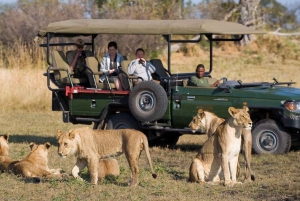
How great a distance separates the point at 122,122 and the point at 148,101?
2.48 ft

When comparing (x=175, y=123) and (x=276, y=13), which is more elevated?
(x=276, y=13)

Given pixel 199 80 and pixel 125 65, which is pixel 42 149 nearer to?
pixel 125 65

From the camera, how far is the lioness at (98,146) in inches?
356

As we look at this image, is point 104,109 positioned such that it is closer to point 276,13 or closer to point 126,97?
point 126,97

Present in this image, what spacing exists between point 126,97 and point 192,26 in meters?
1.57

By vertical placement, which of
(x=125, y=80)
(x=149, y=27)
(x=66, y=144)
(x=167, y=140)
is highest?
(x=149, y=27)

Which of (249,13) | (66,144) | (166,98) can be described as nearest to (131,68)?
(166,98)

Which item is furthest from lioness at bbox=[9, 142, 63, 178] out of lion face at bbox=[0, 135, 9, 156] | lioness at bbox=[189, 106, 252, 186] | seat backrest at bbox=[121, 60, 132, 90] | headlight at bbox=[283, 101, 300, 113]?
headlight at bbox=[283, 101, 300, 113]

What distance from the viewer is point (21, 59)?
19062 millimetres

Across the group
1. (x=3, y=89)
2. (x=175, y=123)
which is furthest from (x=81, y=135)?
(x=3, y=89)

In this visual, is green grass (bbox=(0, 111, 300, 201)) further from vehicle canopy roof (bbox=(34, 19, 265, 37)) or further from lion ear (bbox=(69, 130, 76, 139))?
vehicle canopy roof (bbox=(34, 19, 265, 37))

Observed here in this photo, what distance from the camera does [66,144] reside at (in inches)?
353

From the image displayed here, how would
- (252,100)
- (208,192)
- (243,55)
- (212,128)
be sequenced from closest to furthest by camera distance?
(208,192) < (212,128) < (252,100) < (243,55)

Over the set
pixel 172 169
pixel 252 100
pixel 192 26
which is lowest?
pixel 172 169
